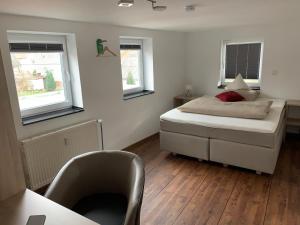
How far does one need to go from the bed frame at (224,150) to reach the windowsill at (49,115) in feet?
4.44

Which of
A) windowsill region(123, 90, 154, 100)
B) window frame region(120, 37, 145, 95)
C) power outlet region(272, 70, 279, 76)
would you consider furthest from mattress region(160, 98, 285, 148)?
window frame region(120, 37, 145, 95)

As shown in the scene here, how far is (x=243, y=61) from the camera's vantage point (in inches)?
185

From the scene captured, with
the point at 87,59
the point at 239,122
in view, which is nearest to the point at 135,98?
the point at 87,59

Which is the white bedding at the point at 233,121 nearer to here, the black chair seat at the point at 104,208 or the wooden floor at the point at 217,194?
the wooden floor at the point at 217,194

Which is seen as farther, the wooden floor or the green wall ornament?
the green wall ornament

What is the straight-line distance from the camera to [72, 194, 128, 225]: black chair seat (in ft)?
5.20

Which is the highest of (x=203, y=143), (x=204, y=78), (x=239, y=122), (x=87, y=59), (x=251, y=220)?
(x=87, y=59)

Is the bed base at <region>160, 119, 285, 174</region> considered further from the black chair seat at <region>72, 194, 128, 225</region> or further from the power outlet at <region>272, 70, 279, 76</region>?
the black chair seat at <region>72, 194, 128, 225</region>

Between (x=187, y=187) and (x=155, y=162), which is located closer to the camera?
(x=187, y=187)

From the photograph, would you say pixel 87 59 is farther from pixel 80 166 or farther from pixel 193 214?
pixel 193 214

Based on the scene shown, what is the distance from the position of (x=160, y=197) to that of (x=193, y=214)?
439mm

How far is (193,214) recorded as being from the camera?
2287 millimetres

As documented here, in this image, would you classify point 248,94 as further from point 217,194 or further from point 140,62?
point 217,194

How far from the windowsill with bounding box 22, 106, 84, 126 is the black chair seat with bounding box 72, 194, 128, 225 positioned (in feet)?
4.38
